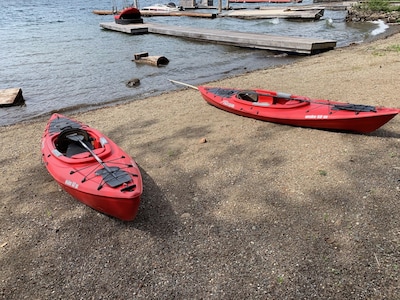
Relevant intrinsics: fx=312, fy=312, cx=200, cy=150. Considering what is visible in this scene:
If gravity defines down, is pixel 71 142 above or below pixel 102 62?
above

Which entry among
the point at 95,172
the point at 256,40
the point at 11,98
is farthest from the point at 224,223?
the point at 256,40

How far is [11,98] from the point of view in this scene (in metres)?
12.2

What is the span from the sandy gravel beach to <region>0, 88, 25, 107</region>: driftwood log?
A: 15.0 feet

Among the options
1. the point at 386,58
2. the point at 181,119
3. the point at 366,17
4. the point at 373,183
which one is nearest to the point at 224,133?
the point at 181,119

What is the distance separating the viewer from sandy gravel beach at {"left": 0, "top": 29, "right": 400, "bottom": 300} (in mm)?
4059

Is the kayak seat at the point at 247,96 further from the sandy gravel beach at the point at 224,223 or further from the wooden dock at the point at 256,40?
the wooden dock at the point at 256,40

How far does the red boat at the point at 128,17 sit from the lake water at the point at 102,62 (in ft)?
8.27

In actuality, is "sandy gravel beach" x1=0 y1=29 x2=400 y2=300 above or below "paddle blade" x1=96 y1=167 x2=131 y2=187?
below

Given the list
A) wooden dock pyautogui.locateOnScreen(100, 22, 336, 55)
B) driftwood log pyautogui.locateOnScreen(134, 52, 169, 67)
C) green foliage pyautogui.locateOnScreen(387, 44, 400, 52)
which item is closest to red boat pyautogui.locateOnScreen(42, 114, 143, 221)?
driftwood log pyautogui.locateOnScreen(134, 52, 169, 67)

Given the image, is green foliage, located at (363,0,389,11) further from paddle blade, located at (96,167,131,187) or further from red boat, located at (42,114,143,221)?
paddle blade, located at (96,167,131,187)

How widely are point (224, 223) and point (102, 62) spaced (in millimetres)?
16063

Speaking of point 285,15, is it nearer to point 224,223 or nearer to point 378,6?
point 378,6

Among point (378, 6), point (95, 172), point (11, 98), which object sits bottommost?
point (11, 98)

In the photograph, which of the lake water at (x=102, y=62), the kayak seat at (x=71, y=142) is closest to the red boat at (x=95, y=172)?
the kayak seat at (x=71, y=142)
